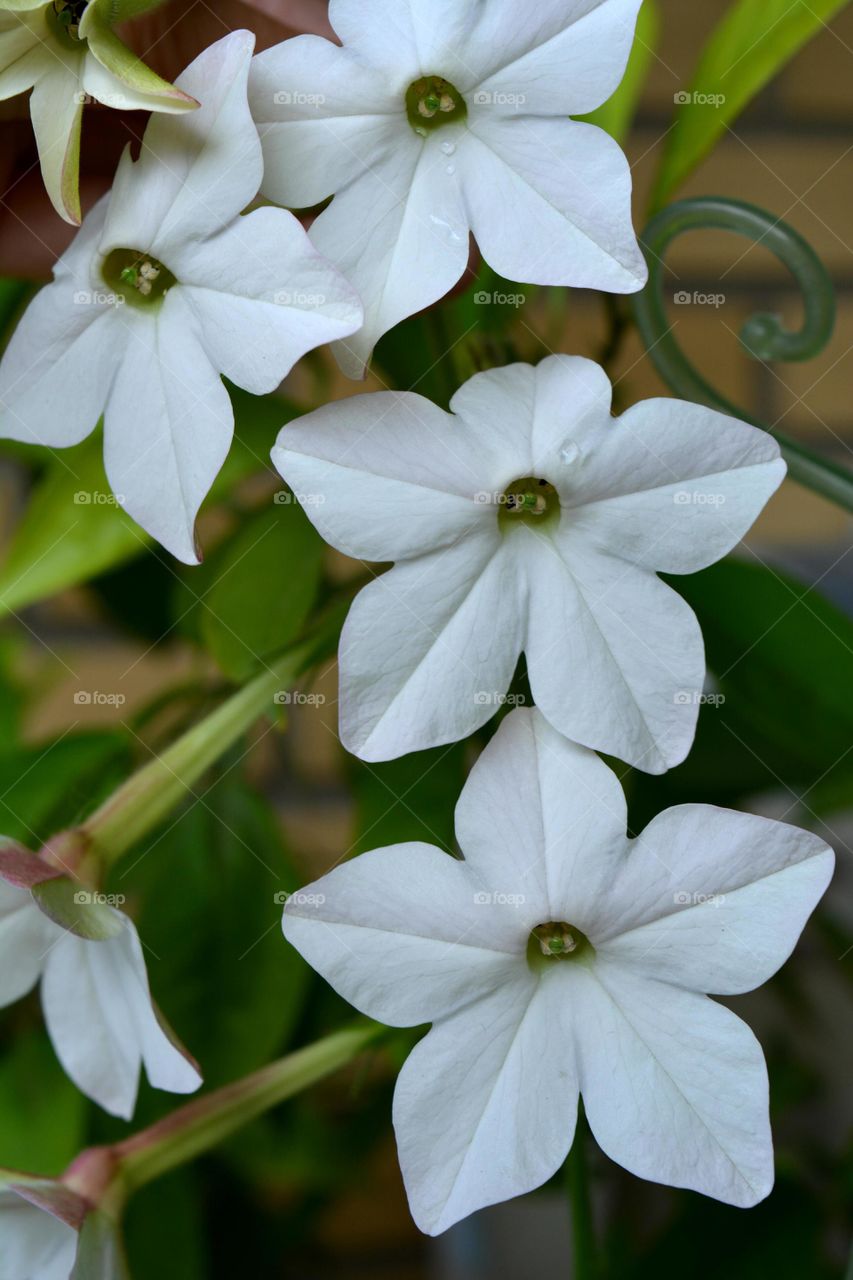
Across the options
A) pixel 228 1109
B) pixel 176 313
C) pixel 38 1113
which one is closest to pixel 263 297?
pixel 176 313

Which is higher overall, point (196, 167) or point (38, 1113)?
point (196, 167)

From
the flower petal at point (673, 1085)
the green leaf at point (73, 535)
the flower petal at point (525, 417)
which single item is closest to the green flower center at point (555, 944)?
the flower petal at point (673, 1085)

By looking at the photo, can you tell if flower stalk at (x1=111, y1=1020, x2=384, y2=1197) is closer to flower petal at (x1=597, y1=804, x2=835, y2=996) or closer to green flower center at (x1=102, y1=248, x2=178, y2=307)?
flower petal at (x1=597, y1=804, x2=835, y2=996)

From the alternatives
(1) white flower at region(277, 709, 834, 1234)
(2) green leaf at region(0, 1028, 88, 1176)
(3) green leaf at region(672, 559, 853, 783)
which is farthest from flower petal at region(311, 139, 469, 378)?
(2) green leaf at region(0, 1028, 88, 1176)

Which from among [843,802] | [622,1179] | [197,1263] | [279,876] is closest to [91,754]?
[279,876]

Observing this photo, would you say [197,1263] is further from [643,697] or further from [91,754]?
[643,697]

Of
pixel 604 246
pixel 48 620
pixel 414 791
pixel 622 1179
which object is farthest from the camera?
pixel 48 620

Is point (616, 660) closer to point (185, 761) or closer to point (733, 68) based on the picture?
point (185, 761)
